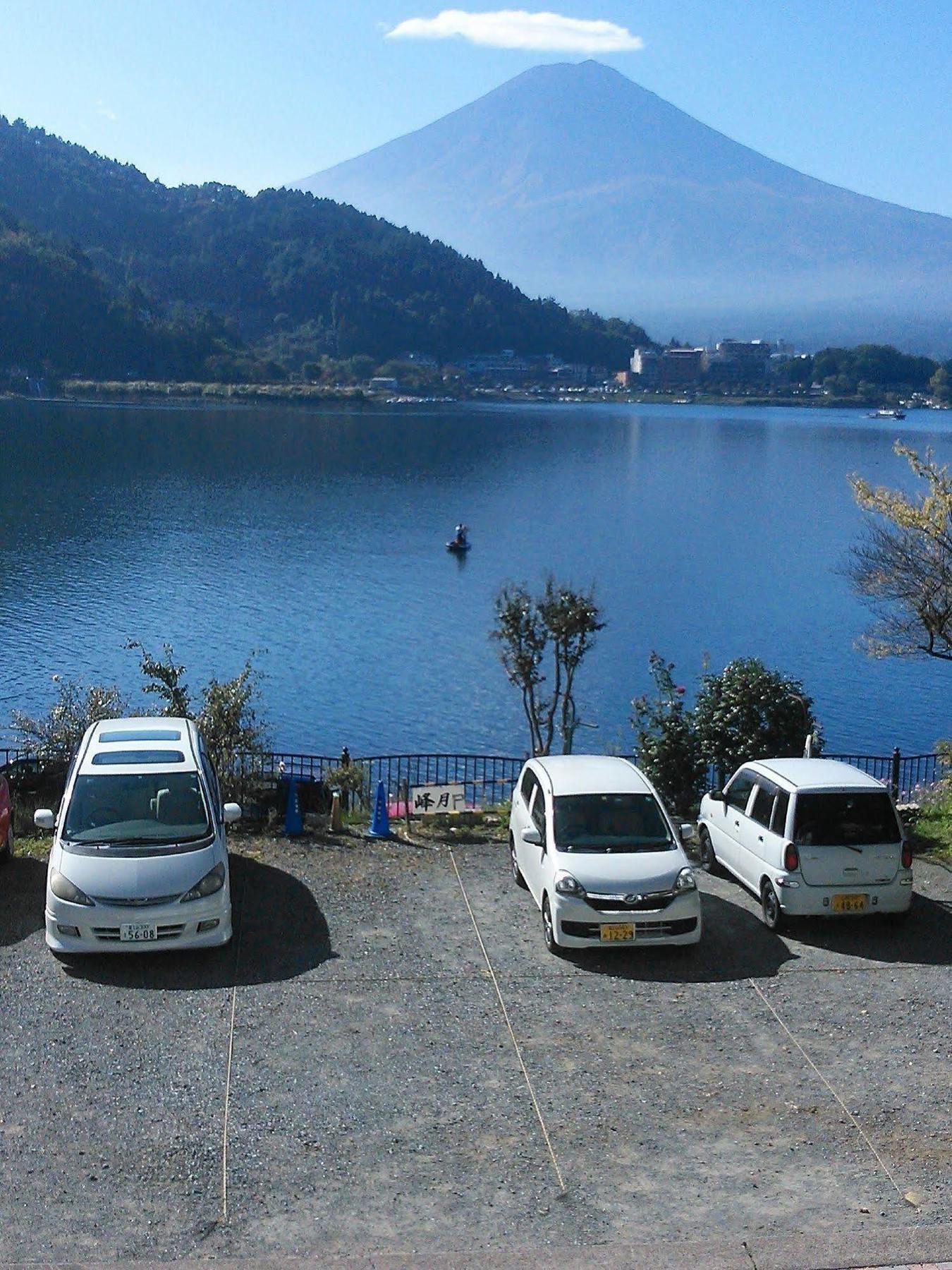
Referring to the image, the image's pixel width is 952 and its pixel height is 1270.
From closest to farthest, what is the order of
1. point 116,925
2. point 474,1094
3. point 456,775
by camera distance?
point 474,1094
point 116,925
point 456,775

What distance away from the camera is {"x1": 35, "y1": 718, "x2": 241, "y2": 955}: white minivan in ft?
29.3

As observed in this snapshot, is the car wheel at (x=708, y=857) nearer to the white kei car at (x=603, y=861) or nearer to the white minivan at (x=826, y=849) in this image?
the white minivan at (x=826, y=849)

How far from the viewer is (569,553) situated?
6247 cm

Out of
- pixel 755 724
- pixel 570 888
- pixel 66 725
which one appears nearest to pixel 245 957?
pixel 570 888

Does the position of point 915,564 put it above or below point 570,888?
above

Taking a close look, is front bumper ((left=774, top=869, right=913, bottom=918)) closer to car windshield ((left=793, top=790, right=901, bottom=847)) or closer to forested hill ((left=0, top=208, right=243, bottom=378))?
car windshield ((left=793, top=790, right=901, bottom=847))

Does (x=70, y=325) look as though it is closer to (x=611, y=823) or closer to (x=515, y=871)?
(x=515, y=871)

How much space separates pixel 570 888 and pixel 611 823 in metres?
0.94

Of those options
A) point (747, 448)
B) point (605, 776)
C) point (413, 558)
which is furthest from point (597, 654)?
point (747, 448)

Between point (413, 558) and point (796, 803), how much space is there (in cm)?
4979

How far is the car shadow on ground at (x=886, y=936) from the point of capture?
9.66 meters

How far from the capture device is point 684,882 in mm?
9391

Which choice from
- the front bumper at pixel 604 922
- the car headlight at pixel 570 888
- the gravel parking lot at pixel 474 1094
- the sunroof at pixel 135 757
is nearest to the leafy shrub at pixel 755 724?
the gravel parking lot at pixel 474 1094

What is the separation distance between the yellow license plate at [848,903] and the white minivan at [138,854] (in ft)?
15.0
